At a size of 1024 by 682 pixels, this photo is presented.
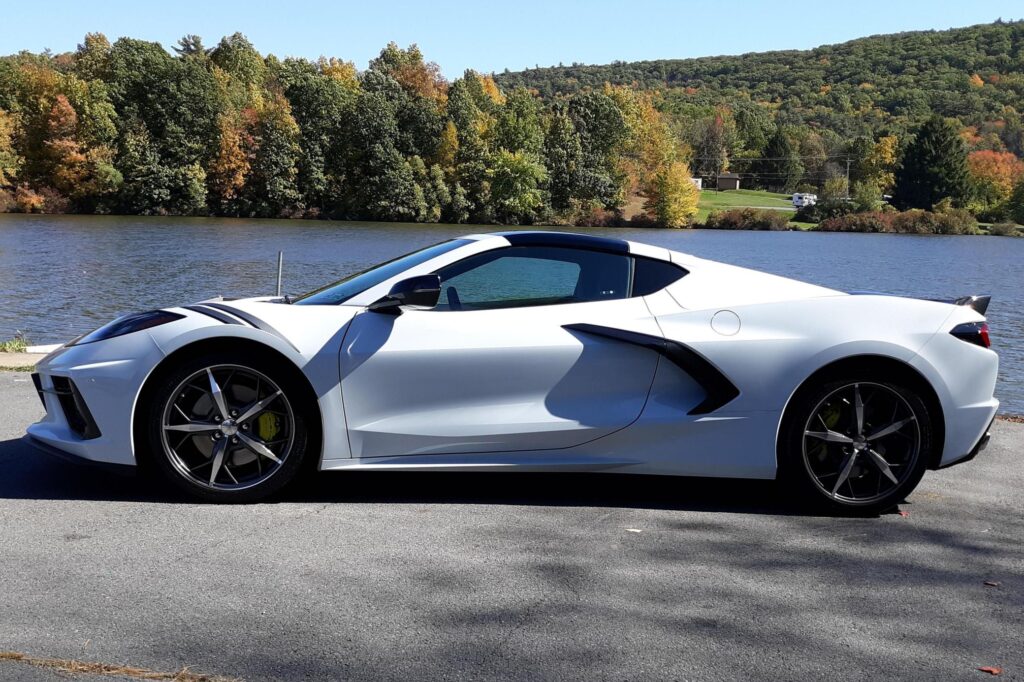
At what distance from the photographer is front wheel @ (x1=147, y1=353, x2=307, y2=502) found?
463cm

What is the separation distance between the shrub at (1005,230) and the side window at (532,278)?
315 ft

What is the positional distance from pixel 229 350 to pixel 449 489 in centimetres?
131

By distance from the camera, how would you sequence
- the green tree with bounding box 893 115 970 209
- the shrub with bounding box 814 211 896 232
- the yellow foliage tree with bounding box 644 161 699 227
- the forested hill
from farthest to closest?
the forested hill → the green tree with bounding box 893 115 970 209 → the shrub with bounding box 814 211 896 232 → the yellow foliage tree with bounding box 644 161 699 227

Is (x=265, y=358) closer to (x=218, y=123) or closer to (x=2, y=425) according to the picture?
(x=2, y=425)

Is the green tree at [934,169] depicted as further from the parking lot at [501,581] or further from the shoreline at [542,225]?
the parking lot at [501,581]

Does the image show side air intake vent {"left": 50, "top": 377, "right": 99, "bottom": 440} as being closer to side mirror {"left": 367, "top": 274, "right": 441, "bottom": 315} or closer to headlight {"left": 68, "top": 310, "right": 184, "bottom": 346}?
headlight {"left": 68, "top": 310, "right": 184, "bottom": 346}

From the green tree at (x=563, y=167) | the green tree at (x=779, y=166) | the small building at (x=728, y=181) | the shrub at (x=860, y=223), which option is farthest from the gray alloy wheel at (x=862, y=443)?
the green tree at (x=779, y=166)

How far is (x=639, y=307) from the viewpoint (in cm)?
484

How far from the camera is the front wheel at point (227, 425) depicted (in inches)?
182

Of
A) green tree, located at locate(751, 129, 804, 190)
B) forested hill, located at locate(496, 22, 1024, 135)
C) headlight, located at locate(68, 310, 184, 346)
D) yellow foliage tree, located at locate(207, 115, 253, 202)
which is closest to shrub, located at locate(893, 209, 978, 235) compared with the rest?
forested hill, located at locate(496, 22, 1024, 135)

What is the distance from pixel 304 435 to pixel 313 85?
89061 millimetres

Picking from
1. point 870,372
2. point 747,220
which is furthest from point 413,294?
point 747,220

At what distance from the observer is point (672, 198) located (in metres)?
89.8

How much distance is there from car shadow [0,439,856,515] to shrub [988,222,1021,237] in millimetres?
95464
